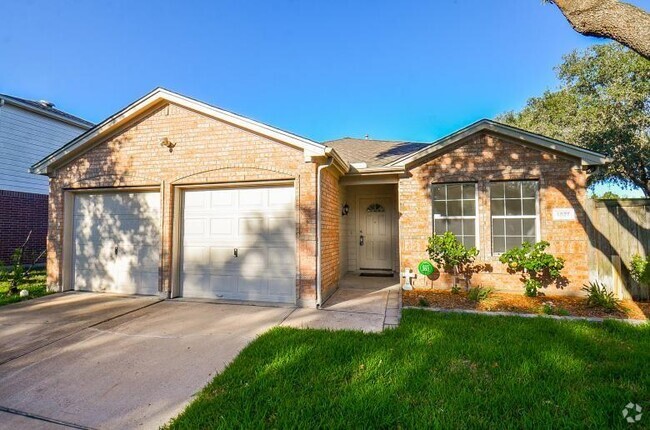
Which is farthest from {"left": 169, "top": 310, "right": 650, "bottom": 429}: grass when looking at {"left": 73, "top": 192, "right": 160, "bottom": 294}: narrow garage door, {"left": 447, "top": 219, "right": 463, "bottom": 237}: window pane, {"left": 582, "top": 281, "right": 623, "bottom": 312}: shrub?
{"left": 73, "top": 192, "right": 160, "bottom": 294}: narrow garage door

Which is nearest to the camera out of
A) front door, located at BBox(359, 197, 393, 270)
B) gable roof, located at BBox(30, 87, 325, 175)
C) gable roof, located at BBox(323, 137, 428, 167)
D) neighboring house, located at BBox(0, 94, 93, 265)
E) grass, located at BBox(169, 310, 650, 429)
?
grass, located at BBox(169, 310, 650, 429)

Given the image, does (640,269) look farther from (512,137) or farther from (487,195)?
(512,137)

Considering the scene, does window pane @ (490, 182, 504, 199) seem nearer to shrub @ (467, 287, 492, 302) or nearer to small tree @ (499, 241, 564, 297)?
small tree @ (499, 241, 564, 297)

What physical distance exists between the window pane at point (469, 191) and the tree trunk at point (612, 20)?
392 centimetres

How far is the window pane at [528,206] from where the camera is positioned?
22.1 feet

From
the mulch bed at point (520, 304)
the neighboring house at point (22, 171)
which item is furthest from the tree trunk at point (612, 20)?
the neighboring house at point (22, 171)

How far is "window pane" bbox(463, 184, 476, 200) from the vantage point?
707cm

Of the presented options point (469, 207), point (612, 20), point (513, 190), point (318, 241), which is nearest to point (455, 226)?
point (469, 207)

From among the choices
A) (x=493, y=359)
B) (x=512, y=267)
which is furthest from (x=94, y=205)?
(x=512, y=267)

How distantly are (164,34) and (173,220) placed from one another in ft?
18.3

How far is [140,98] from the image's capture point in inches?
257

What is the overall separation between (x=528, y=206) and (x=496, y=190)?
30.5 inches

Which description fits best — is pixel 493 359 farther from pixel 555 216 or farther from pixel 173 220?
pixel 173 220

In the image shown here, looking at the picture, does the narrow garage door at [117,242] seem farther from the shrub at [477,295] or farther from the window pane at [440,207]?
the shrub at [477,295]
